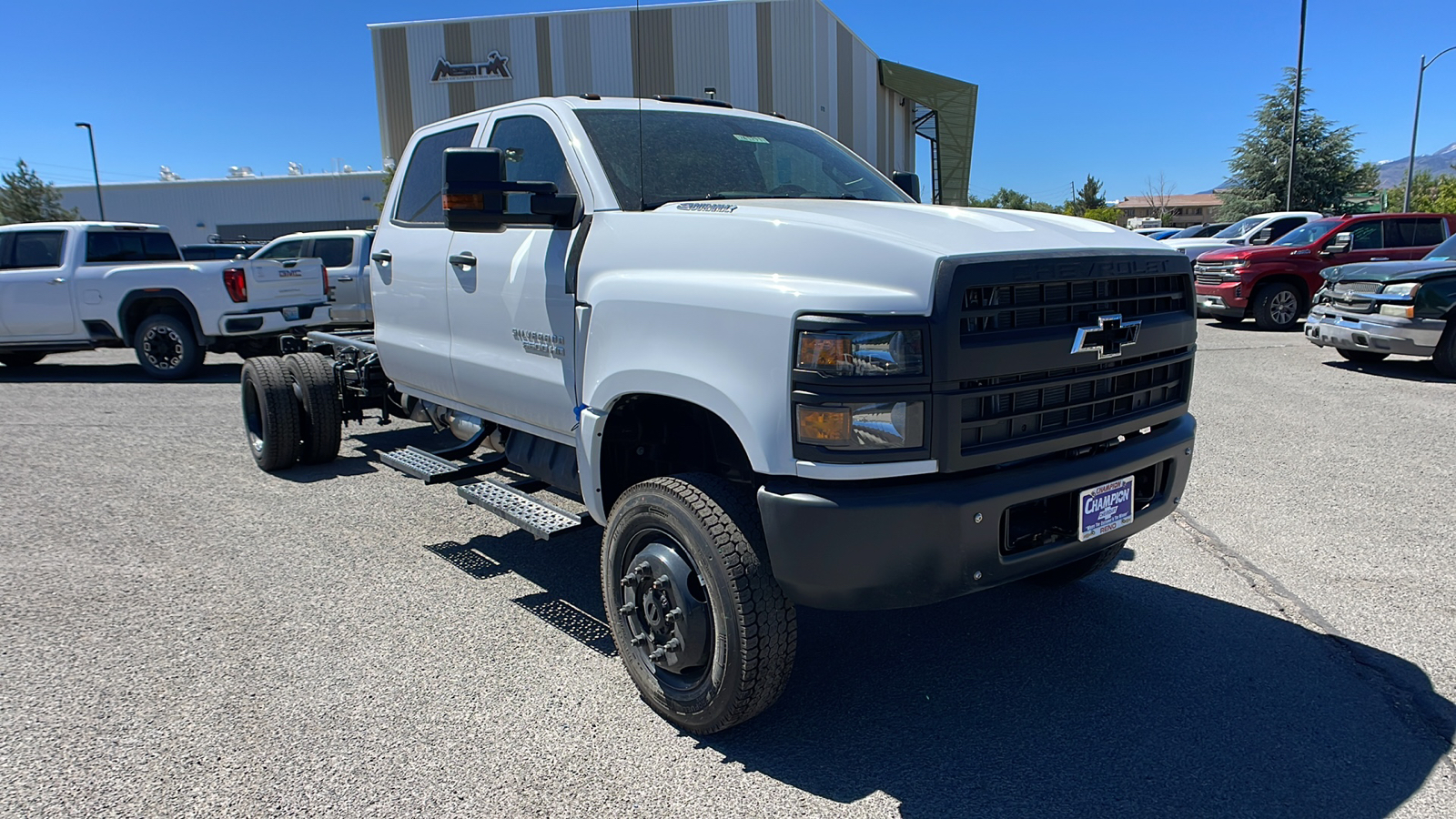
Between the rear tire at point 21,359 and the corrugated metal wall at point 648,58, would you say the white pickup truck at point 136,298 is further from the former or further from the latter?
the corrugated metal wall at point 648,58

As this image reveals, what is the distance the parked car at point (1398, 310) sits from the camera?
9.93 m

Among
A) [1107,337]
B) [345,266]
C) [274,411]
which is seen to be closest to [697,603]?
[1107,337]

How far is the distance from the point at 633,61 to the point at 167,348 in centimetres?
2326

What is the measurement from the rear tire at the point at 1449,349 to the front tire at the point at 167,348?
14.1 meters

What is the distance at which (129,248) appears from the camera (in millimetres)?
12336

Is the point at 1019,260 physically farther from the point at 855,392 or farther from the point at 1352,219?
the point at 1352,219

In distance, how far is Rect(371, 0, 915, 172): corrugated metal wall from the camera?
3331cm

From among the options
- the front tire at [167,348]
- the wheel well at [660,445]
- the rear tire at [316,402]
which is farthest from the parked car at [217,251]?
the wheel well at [660,445]

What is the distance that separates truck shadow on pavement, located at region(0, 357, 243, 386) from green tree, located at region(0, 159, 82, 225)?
129ft

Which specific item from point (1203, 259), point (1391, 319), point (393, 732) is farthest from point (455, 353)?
point (1203, 259)

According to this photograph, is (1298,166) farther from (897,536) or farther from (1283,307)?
(897,536)

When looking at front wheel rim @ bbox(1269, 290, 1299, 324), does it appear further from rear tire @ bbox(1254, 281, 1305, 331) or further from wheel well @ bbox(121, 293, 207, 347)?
wheel well @ bbox(121, 293, 207, 347)

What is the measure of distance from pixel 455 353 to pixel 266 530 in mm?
1777

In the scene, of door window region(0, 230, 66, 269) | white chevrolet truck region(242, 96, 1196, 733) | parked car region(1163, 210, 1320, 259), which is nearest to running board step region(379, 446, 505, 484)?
white chevrolet truck region(242, 96, 1196, 733)
